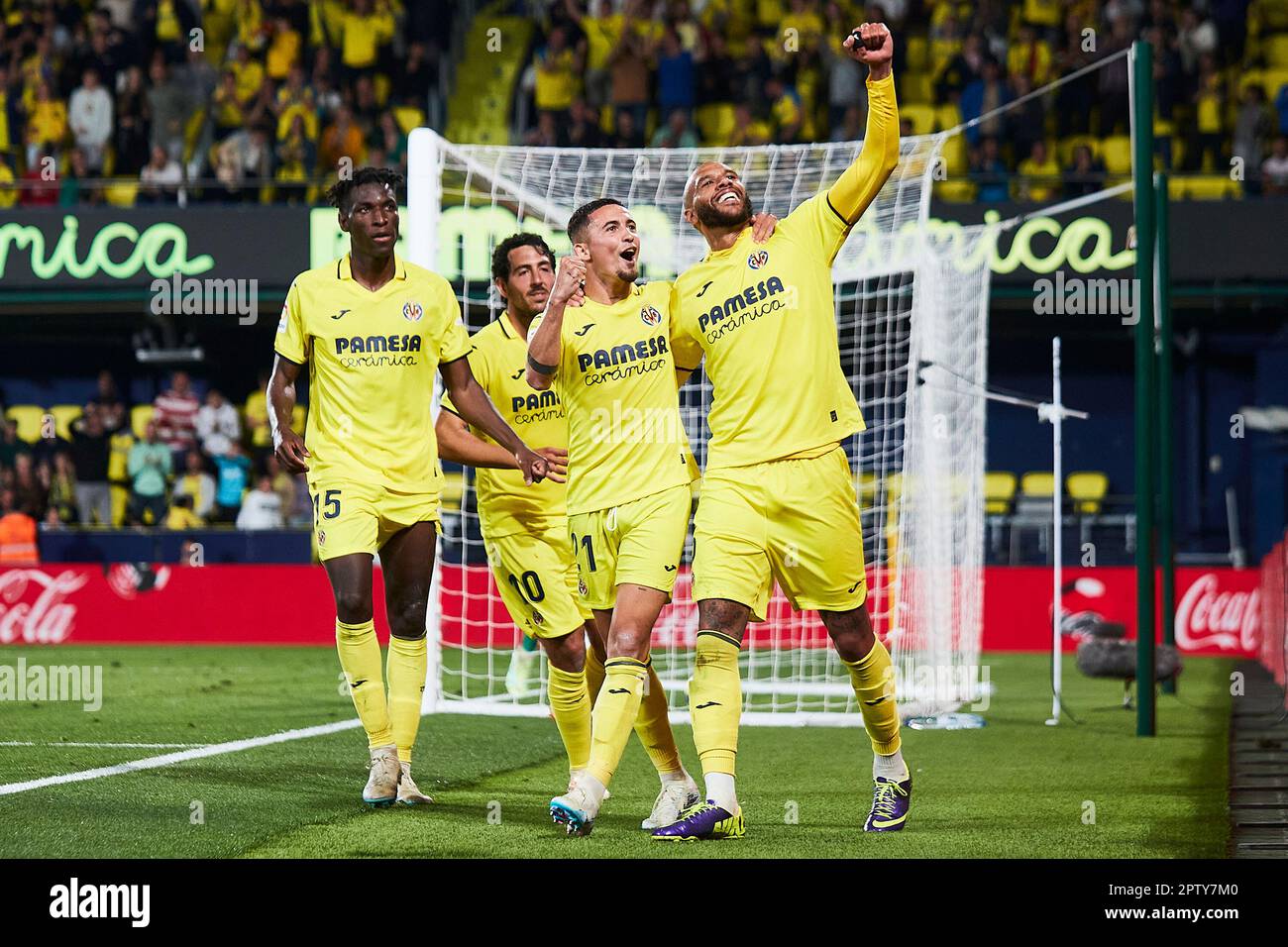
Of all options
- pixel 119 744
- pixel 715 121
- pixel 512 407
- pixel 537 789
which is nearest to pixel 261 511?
pixel 715 121

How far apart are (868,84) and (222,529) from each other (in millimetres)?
14225

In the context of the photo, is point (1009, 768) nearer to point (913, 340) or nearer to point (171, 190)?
point (913, 340)

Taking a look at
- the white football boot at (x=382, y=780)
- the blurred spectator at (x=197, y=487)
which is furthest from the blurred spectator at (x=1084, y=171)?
the white football boot at (x=382, y=780)

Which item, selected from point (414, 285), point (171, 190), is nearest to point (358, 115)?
point (171, 190)

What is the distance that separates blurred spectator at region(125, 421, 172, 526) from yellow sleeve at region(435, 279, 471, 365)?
13703 millimetres

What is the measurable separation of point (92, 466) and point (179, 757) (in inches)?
521

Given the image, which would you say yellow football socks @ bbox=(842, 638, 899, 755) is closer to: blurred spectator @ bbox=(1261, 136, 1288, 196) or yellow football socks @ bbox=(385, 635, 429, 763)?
yellow football socks @ bbox=(385, 635, 429, 763)

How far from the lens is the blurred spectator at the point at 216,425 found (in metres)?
20.8

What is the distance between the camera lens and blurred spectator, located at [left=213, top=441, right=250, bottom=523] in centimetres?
2005

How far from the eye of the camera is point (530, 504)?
24.0 ft

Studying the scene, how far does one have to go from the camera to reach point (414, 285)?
705 centimetres

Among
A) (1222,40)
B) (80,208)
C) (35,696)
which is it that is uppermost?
(1222,40)

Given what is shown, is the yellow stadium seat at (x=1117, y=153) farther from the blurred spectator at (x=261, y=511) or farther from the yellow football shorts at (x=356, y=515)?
the yellow football shorts at (x=356, y=515)

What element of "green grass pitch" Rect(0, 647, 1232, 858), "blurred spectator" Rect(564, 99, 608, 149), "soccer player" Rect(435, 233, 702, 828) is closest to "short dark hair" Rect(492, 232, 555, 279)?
"soccer player" Rect(435, 233, 702, 828)
